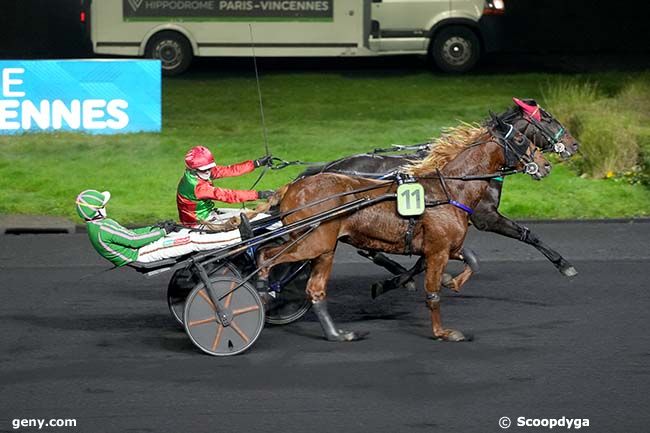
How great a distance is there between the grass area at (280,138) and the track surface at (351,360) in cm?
345

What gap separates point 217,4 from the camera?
23.5 metres

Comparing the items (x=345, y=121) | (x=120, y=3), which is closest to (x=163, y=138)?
(x=345, y=121)

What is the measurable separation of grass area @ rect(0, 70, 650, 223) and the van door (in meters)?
0.69

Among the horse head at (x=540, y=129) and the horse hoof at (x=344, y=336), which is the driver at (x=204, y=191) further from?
the horse head at (x=540, y=129)

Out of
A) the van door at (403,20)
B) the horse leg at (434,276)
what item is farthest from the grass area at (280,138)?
the horse leg at (434,276)

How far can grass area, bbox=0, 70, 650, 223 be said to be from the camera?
54.4 ft

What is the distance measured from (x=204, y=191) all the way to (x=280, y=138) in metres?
9.42

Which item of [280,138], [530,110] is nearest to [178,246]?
[530,110]

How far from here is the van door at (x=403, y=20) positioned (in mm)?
23406

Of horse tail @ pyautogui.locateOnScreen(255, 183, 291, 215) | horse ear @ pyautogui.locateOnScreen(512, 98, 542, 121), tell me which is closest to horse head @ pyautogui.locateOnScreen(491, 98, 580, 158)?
horse ear @ pyautogui.locateOnScreen(512, 98, 542, 121)

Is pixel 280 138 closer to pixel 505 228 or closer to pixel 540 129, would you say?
pixel 505 228

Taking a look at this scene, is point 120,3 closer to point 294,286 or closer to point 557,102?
point 557,102

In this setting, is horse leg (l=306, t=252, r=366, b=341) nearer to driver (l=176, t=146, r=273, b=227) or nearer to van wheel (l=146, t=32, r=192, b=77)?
driver (l=176, t=146, r=273, b=227)

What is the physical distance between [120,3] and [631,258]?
40.4 feet
